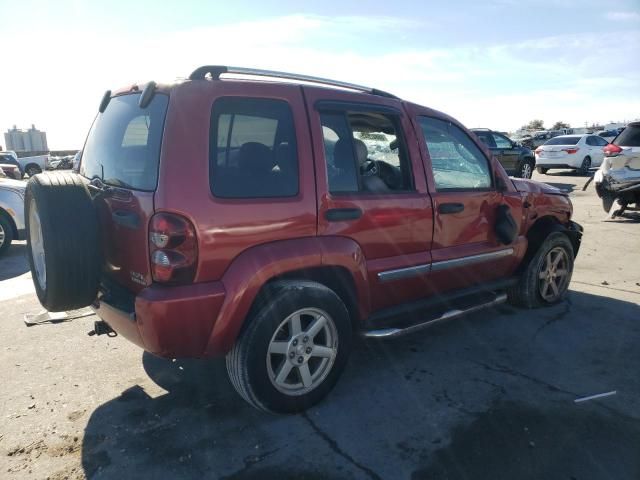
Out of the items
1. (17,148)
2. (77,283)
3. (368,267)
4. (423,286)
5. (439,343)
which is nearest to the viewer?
(77,283)

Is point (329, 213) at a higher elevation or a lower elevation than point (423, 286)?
higher

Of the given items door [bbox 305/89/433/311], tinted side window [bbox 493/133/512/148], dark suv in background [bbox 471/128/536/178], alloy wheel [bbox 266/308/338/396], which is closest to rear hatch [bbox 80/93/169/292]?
alloy wheel [bbox 266/308/338/396]

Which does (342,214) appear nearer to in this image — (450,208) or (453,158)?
(450,208)

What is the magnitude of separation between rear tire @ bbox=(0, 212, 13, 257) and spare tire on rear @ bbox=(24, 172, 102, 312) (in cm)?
510

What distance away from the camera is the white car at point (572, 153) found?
18844 millimetres

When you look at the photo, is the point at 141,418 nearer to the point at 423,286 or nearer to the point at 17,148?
the point at 423,286

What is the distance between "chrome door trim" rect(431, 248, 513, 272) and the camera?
367 centimetres

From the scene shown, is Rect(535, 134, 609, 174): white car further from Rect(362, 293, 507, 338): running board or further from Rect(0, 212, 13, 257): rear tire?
Rect(0, 212, 13, 257): rear tire

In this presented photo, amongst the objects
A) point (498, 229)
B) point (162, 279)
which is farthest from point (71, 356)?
point (498, 229)

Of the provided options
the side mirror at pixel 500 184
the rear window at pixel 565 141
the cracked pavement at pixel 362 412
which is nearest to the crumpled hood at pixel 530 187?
the side mirror at pixel 500 184

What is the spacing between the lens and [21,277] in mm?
6000

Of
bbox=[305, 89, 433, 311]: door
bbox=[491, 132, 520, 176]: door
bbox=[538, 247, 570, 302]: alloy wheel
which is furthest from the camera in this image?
bbox=[491, 132, 520, 176]: door

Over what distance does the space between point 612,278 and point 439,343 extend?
3.16m

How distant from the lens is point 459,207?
3.73m
